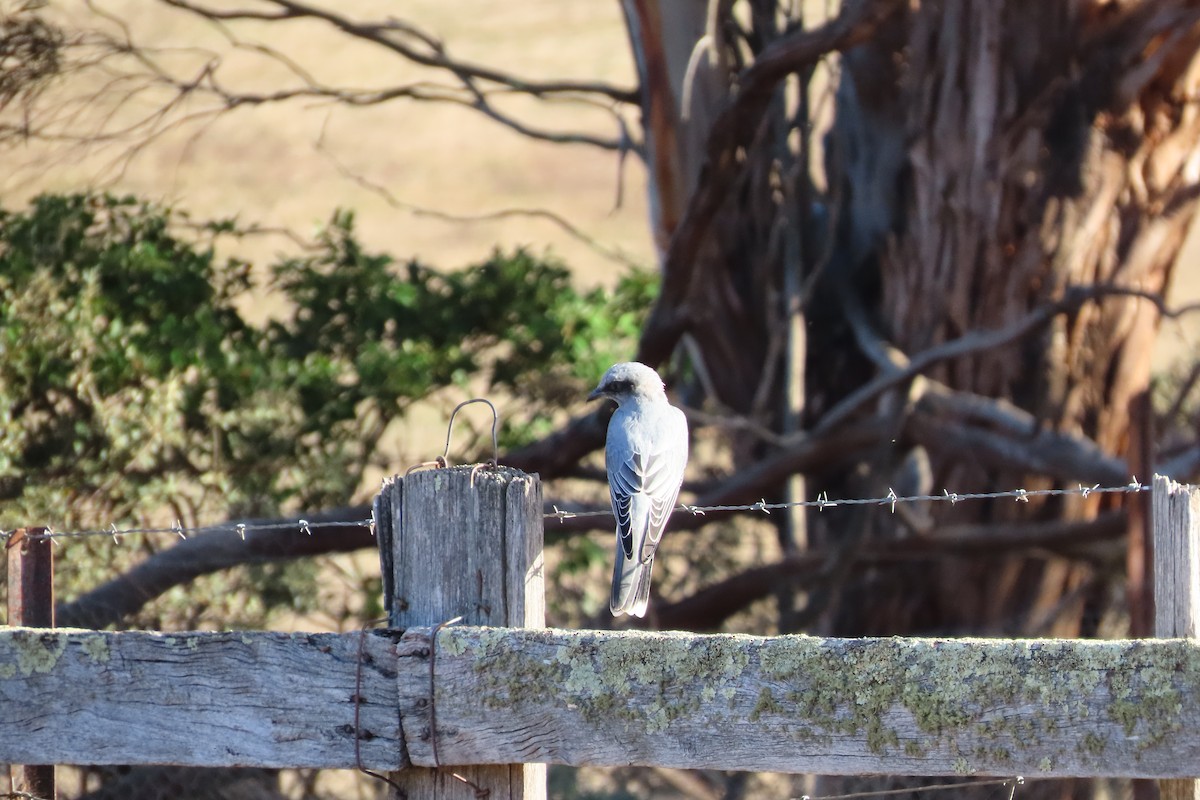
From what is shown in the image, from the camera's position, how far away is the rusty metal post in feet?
9.33

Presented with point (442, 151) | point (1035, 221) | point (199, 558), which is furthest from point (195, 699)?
point (442, 151)

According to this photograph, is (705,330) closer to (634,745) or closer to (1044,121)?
(1044,121)

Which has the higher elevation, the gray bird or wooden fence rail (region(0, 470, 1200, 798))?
the gray bird

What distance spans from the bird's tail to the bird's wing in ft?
0.09

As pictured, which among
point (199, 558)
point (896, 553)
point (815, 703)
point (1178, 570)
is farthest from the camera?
point (896, 553)

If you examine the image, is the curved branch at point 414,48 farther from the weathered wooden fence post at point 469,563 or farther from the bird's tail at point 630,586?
the weathered wooden fence post at point 469,563

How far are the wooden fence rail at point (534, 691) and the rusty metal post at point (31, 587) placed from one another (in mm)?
308

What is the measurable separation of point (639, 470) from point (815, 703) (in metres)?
1.47

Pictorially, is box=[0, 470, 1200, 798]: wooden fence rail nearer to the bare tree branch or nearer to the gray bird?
the gray bird

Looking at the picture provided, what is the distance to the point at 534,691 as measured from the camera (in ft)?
7.82

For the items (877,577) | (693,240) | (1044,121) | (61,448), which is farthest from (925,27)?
(61,448)

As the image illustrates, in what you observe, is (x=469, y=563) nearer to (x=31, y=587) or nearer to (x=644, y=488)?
(x=31, y=587)

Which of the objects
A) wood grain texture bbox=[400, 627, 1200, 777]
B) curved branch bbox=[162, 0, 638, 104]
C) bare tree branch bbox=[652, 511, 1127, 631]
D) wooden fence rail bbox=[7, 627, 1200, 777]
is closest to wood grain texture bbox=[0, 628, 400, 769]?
wooden fence rail bbox=[7, 627, 1200, 777]

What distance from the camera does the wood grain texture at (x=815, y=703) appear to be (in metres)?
2.22
